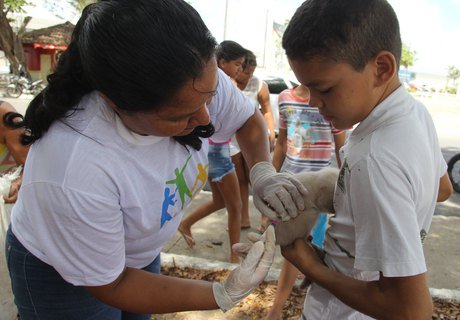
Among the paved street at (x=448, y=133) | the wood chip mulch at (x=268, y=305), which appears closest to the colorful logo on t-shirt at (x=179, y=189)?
the wood chip mulch at (x=268, y=305)

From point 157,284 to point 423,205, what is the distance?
83 centimetres

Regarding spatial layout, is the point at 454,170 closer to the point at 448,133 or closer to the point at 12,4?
the point at 448,133

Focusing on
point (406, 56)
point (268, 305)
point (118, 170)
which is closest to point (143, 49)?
point (118, 170)

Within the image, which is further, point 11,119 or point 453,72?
point 453,72

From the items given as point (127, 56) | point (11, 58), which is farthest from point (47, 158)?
point (11, 58)

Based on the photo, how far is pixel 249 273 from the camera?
4.30 ft

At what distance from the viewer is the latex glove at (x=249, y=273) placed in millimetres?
1310

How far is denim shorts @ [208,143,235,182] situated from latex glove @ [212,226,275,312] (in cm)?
180

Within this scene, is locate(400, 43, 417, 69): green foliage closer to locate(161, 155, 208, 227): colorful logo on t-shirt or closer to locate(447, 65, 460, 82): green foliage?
locate(447, 65, 460, 82): green foliage

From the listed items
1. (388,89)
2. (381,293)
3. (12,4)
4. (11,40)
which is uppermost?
(388,89)

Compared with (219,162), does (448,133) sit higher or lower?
lower

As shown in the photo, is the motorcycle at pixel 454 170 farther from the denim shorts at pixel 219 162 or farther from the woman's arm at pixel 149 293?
the woman's arm at pixel 149 293

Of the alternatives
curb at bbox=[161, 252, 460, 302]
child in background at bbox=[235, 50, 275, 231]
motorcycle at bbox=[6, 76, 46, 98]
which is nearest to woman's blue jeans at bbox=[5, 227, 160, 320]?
curb at bbox=[161, 252, 460, 302]

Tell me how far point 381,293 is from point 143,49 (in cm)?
86
